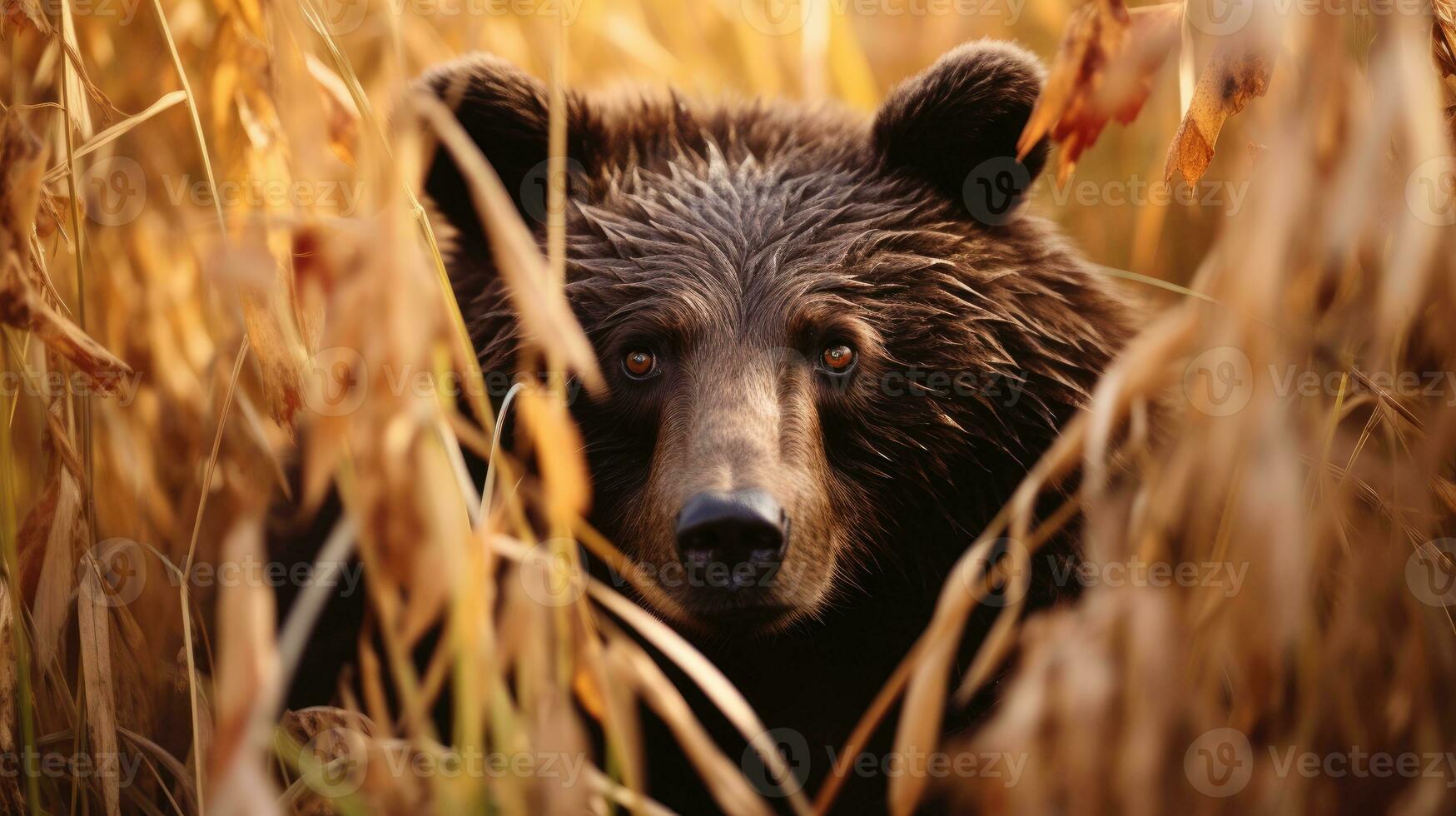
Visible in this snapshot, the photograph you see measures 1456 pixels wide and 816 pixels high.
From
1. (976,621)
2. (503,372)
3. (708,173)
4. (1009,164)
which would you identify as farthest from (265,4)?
(976,621)

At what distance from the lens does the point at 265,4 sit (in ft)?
5.99

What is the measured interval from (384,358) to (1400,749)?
179 cm

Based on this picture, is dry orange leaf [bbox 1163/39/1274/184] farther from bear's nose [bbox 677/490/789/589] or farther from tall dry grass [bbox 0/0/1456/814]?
bear's nose [bbox 677/490/789/589]

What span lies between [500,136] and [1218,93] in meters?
1.76

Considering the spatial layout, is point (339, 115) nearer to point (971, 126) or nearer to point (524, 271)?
point (524, 271)

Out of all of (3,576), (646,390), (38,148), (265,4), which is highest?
(265,4)

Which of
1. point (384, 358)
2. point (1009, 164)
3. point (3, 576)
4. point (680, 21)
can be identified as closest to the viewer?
point (384, 358)

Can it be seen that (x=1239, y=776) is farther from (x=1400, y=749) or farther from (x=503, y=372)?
(x=503, y=372)

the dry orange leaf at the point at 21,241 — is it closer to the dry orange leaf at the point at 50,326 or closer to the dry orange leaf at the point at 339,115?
the dry orange leaf at the point at 50,326

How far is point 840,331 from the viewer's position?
105 inches

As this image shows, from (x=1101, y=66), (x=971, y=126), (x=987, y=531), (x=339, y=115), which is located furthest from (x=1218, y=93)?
(x=339, y=115)

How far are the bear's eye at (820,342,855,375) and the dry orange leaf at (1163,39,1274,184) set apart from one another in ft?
3.19

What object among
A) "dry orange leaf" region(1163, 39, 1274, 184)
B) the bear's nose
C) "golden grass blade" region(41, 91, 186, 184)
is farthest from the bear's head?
"dry orange leaf" region(1163, 39, 1274, 184)

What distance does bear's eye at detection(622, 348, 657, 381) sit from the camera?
2.71 m
